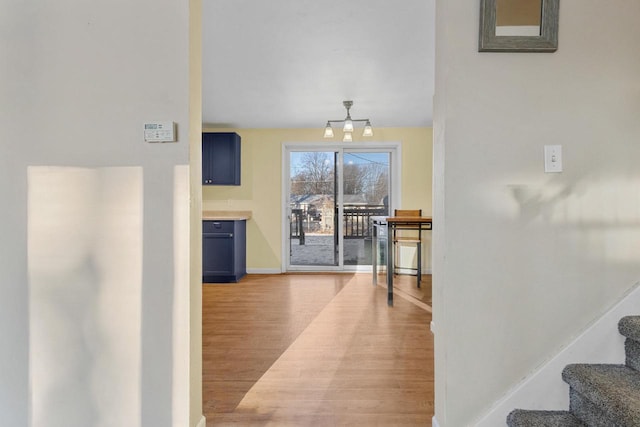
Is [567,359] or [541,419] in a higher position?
[567,359]

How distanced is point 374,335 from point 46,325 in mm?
2135

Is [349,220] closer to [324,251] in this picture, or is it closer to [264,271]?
[324,251]

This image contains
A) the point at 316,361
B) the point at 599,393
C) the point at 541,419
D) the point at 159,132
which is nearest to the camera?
the point at 599,393

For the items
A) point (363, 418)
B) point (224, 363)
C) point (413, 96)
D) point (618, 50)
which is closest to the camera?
point (618, 50)

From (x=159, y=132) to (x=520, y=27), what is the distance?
5.15ft

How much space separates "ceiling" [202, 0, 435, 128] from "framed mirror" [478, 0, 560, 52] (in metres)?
0.83

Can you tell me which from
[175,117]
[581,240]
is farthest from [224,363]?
[581,240]

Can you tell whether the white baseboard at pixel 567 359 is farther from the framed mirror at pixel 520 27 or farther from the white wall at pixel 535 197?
the framed mirror at pixel 520 27

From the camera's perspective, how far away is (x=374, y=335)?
9.05ft

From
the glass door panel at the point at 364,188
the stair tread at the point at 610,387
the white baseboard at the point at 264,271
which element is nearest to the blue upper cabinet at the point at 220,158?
the white baseboard at the point at 264,271

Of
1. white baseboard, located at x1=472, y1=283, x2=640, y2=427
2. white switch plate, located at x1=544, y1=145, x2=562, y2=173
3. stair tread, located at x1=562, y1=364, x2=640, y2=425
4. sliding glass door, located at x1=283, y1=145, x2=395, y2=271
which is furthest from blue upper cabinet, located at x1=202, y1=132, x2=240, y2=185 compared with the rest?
stair tread, located at x1=562, y1=364, x2=640, y2=425

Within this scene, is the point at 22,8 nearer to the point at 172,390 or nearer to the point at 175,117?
the point at 175,117

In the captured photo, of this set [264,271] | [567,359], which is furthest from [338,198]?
[567,359]

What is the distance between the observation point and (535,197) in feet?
4.63
